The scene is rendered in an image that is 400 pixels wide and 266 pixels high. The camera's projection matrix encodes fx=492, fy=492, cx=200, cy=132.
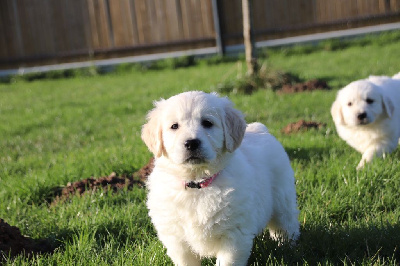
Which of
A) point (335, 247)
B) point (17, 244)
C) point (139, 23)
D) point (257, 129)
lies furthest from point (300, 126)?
point (139, 23)

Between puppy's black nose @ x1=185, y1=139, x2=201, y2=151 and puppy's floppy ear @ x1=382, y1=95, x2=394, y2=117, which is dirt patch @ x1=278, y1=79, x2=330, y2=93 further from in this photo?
puppy's black nose @ x1=185, y1=139, x2=201, y2=151

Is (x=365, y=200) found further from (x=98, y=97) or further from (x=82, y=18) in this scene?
(x=82, y=18)

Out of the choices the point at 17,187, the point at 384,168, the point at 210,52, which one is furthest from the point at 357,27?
the point at 17,187

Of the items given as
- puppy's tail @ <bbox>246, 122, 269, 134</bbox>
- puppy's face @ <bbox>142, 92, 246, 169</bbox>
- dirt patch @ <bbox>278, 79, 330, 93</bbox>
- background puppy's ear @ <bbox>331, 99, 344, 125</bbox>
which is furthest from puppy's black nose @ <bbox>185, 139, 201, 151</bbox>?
dirt patch @ <bbox>278, 79, 330, 93</bbox>

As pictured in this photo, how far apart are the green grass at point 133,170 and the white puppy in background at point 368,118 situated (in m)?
0.21

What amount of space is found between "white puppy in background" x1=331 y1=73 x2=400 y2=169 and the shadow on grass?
200cm

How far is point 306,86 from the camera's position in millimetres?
7801

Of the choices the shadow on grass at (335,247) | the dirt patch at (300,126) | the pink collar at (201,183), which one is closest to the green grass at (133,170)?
the shadow on grass at (335,247)

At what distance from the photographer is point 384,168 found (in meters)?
3.83

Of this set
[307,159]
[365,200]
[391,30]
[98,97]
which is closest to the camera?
[365,200]

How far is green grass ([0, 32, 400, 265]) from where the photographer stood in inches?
108

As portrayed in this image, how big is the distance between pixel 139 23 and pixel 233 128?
11.4m

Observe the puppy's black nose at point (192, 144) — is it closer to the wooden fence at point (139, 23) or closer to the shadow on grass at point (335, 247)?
the shadow on grass at point (335, 247)

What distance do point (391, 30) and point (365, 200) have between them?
10.9 metres
